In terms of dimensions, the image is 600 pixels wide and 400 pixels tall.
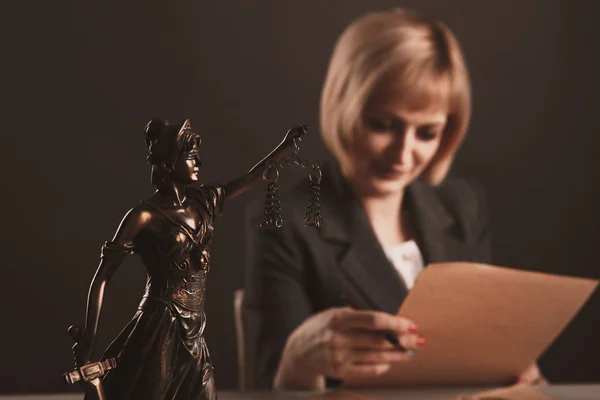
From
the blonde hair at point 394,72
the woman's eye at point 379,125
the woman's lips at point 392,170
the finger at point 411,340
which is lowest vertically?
the finger at point 411,340

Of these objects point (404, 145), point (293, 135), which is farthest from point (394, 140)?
point (293, 135)

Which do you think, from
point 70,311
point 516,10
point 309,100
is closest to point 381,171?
point 309,100

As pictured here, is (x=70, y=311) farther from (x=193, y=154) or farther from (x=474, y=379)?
(x=193, y=154)

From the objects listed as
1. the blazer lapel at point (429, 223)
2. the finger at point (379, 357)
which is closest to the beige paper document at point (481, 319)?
the finger at point (379, 357)

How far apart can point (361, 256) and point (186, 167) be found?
119 cm

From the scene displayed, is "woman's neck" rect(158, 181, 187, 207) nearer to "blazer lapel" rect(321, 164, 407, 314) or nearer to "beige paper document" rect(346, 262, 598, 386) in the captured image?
"beige paper document" rect(346, 262, 598, 386)

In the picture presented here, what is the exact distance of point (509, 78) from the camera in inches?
87.8

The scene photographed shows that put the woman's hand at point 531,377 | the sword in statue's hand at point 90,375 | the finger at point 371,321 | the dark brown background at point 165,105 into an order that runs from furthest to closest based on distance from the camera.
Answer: the dark brown background at point 165,105 < the woman's hand at point 531,377 < the finger at point 371,321 < the sword in statue's hand at point 90,375

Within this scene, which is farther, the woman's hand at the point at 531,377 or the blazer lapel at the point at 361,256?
the blazer lapel at the point at 361,256

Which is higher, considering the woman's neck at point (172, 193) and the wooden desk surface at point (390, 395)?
the woman's neck at point (172, 193)

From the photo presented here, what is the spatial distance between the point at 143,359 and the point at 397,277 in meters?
1.27

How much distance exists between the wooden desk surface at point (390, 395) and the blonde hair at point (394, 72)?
2.59 ft

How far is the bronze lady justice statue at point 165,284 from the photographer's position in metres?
0.64

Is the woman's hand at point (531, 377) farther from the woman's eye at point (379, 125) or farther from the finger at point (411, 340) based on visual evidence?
the woman's eye at point (379, 125)
